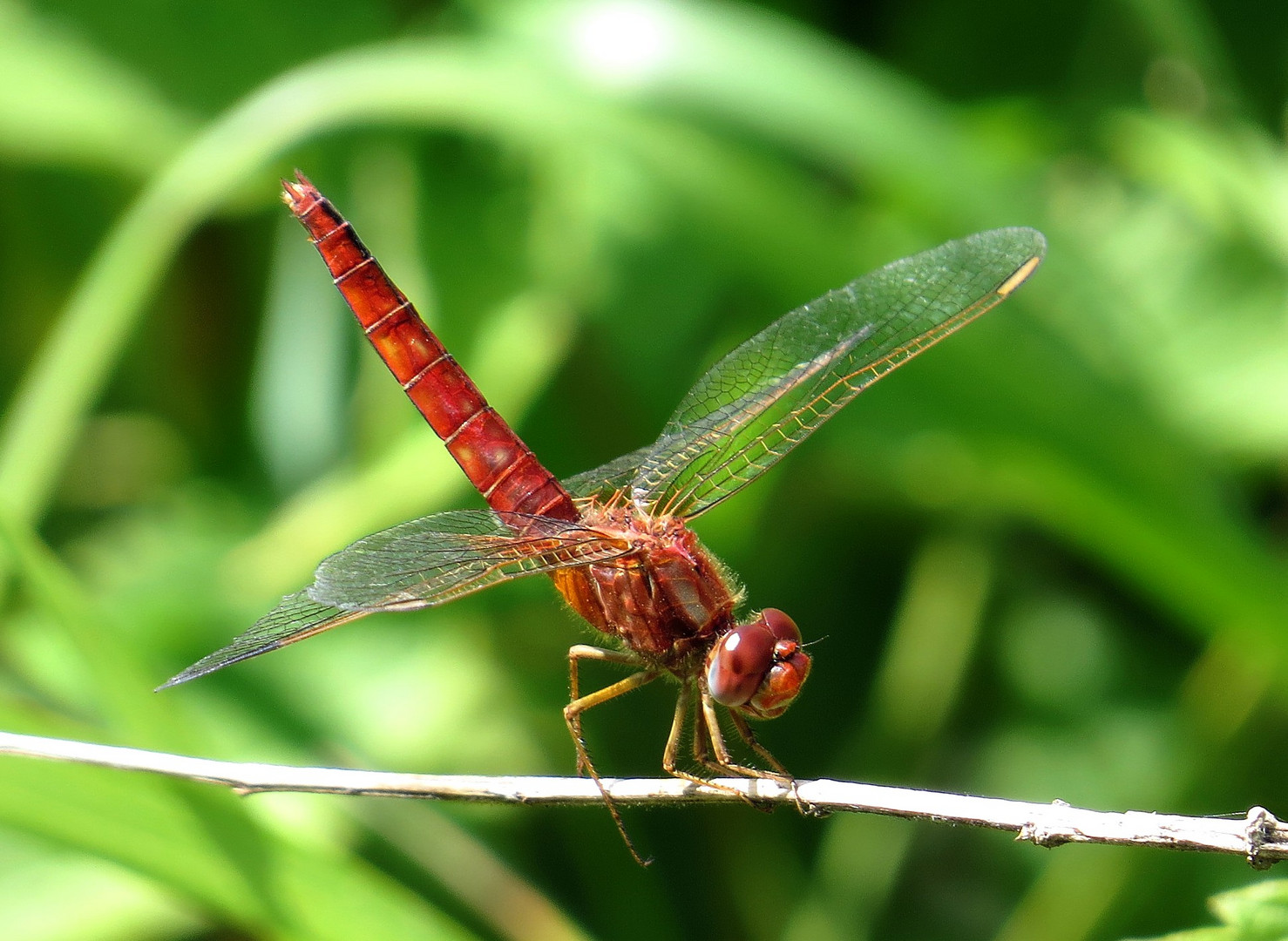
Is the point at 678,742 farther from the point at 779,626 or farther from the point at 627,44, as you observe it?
the point at 627,44

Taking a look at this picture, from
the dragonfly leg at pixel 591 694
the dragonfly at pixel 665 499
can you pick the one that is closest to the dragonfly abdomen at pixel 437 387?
the dragonfly at pixel 665 499

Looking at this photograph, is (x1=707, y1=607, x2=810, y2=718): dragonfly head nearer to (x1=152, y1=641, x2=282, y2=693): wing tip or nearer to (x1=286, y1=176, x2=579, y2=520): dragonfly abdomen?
(x1=286, y1=176, x2=579, y2=520): dragonfly abdomen

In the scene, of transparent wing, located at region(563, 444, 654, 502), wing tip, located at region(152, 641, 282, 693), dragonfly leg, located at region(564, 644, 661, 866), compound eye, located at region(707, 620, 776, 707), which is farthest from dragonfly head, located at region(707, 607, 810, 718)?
wing tip, located at region(152, 641, 282, 693)

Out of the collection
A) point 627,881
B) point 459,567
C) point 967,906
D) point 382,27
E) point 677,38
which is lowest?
point 967,906

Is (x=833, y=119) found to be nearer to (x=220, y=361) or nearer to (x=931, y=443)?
(x=931, y=443)

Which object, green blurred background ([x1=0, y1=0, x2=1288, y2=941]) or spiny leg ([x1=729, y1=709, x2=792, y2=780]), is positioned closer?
spiny leg ([x1=729, y1=709, x2=792, y2=780])

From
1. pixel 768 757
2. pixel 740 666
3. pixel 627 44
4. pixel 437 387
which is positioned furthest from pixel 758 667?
pixel 627 44

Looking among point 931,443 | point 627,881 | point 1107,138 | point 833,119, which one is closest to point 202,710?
point 627,881
